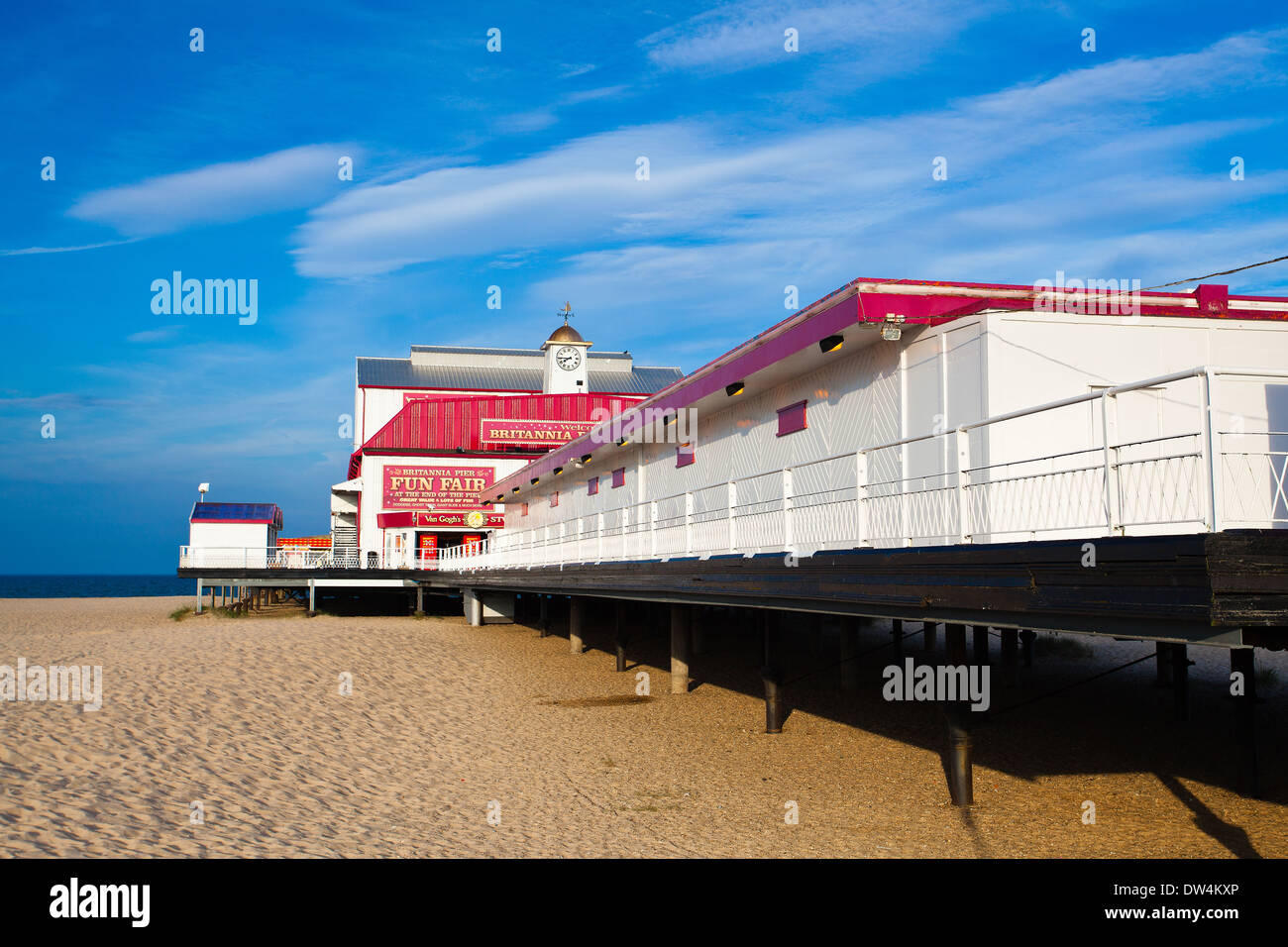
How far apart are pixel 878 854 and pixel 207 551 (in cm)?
3186

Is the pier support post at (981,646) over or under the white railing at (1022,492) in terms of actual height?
under

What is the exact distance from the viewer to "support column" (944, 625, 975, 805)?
32.4 ft

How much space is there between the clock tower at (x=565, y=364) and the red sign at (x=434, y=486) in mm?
7670

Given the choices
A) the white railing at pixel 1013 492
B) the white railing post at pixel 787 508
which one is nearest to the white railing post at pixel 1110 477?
the white railing at pixel 1013 492

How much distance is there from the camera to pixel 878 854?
9070 mm

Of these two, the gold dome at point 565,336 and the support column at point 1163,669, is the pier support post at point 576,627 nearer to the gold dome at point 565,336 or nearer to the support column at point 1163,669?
the support column at point 1163,669

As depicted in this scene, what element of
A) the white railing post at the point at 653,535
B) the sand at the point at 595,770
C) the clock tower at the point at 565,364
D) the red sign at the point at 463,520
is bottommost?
the sand at the point at 595,770

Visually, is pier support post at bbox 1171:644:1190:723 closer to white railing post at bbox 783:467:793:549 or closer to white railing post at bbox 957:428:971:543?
white railing post at bbox 783:467:793:549

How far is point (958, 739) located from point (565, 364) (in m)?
40.4

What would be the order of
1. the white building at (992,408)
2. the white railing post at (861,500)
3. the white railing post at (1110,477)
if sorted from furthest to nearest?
the white railing post at (861,500) → the white building at (992,408) → the white railing post at (1110,477)

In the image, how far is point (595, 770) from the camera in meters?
12.8

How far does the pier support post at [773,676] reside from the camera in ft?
46.4

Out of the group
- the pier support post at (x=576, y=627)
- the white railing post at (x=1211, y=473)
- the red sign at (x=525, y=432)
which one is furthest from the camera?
the red sign at (x=525, y=432)
